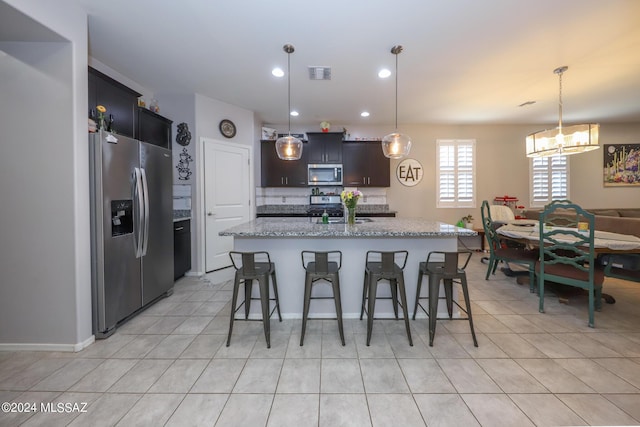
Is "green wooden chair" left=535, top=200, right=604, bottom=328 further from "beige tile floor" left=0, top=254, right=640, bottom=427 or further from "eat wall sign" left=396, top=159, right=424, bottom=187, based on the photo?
"eat wall sign" left=396, top=159, right=424, bottom=187

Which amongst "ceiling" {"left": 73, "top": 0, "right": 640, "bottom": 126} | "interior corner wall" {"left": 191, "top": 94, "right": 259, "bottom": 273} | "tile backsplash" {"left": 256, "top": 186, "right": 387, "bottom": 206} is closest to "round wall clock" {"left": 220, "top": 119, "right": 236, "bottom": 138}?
"interior corner wall" {"left": 191, "top": 94, "right": 259, "bottom": 273}

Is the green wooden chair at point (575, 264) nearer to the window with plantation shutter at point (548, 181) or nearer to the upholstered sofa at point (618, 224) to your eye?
the upholstered sofa at point (618, 224)

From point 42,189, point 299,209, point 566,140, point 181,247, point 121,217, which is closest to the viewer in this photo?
point 42,189

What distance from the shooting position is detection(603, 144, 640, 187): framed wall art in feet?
17.5

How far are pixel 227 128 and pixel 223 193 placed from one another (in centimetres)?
109

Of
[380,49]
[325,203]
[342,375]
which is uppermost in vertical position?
[380,49]

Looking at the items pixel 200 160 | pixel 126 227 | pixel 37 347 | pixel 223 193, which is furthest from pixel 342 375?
pixel 200 160

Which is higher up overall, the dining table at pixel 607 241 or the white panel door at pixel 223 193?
the white panel door at pixel 223 193

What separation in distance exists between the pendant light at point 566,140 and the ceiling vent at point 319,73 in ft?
8.92

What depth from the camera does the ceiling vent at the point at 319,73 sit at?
3033mm

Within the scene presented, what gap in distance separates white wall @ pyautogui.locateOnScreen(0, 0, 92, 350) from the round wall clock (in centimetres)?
219

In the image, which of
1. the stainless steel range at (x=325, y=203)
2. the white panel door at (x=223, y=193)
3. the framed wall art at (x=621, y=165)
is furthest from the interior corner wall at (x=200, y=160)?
the framed wall art at (x=621, y=165)

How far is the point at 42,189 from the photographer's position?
1.97 meters

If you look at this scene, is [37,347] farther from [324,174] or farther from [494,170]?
[494,170]
